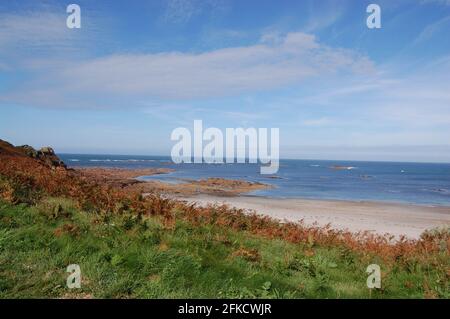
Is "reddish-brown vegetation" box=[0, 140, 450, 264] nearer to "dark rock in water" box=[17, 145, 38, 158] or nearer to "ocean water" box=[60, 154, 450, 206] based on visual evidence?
"dark rock in water" box=[17, 145, 38, 158]

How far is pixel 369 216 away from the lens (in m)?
27.5

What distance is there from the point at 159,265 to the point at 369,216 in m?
24.2

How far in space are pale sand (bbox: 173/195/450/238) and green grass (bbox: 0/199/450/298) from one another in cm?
1115

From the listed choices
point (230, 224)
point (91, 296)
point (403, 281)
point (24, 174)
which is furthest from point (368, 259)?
point (24, 174)

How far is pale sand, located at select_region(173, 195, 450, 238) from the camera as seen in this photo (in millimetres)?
22031

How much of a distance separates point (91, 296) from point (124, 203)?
5.78 metres

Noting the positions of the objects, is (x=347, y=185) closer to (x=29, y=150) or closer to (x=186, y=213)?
(x=29, y=150)

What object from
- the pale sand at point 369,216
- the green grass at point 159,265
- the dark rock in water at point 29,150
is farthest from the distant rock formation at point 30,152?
the green grass at point 159,265

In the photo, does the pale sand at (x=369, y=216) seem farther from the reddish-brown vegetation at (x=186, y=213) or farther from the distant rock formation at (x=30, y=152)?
the distant rock formation at (x=30, y=152)

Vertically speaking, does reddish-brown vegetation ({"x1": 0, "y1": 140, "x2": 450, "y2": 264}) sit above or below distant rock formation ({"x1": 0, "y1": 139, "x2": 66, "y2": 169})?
below

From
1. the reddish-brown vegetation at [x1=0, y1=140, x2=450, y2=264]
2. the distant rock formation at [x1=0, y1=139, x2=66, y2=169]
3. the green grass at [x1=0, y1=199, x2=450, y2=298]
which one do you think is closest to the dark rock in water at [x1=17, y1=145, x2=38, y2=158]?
the distant rock formation at [x1=0, y1=139, x2=66, y2=169]

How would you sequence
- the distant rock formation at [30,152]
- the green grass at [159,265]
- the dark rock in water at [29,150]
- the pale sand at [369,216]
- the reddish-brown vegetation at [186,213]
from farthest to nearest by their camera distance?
the dark rock in water at [29,150], the pale sand at [369,216], the distant rock formation at [30,152], the reddish-brown vegetation at [186,213], the green grass at [159,265]

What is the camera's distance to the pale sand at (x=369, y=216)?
2203cm

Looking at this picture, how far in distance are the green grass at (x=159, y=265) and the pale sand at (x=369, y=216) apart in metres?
11.1
